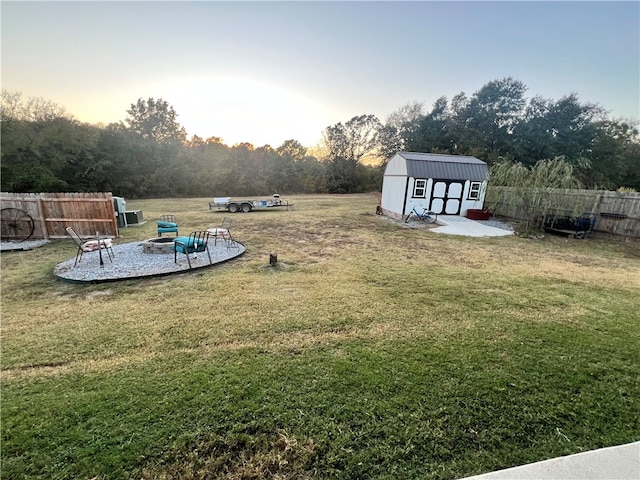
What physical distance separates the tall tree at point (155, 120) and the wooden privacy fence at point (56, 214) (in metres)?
24.4

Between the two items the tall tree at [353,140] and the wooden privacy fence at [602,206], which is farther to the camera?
the tall tree at [353,140]

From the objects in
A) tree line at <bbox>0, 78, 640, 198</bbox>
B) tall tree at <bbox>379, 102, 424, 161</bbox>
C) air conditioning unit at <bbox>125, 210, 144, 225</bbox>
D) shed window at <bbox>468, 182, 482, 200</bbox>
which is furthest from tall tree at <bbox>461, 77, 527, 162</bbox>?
air conditioning unit at <bbox>125, 210, 144, 225</bbox>

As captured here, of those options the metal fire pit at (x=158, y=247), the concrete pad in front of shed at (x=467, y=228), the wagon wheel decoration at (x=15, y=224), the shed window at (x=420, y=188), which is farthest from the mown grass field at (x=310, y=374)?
the shed window at (x=420, y=188)

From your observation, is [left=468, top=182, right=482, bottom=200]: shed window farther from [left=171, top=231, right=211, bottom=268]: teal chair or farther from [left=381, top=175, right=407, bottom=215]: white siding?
[left=171, top=231, right=211, bottom=268]: teal chair

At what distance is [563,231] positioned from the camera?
1015 cm

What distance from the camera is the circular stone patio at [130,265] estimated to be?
17.0 feet

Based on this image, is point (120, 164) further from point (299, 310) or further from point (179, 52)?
point (299, 310)

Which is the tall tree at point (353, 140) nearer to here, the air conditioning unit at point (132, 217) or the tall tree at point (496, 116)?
the tall tree at point (496, 116)

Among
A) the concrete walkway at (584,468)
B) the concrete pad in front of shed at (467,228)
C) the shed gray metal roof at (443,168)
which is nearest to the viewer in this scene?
the concrete walkway at (584,468)

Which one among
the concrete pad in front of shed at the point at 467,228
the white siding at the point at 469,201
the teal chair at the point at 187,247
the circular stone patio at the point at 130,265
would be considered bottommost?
the circular stone patio at the point at 130,265

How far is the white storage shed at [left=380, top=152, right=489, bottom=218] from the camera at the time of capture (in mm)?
13328

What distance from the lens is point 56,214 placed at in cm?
846

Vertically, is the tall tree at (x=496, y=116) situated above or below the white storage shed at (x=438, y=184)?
above

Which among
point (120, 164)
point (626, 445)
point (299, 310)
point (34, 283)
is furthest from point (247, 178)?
point (626, 445)
